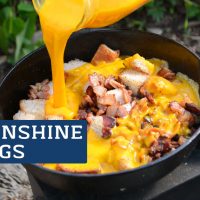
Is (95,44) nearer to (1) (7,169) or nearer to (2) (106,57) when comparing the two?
(2) (106,57)

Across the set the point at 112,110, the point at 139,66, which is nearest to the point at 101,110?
the point at 112,110

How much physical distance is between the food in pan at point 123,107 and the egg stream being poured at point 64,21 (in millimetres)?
38

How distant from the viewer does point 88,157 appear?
2029 millimetres

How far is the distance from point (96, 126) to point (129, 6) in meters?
0.47

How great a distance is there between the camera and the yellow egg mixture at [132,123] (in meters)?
2.00

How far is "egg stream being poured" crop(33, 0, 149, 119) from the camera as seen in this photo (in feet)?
6.64

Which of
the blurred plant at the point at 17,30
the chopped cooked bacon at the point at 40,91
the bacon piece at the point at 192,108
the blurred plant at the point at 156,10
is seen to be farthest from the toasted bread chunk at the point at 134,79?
the blurred plant at the point at 156,10

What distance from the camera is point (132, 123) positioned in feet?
6.95

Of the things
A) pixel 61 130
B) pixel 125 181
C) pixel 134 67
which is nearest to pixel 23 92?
pixel 61 130

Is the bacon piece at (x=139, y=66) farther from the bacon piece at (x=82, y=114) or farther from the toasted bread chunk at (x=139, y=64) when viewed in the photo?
the bacon piece at (x=82, y=114)

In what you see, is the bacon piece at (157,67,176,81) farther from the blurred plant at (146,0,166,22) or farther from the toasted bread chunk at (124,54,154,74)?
the blurred plant at (146,0,166,22)

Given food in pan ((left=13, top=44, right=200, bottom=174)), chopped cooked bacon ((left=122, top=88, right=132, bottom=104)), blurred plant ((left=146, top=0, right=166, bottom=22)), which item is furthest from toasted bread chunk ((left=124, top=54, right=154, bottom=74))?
blurred plant ((left=146, top=0, right=166, bottom=22))

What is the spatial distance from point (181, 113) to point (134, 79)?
0.80 ft

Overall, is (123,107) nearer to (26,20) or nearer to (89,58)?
(89,58)
